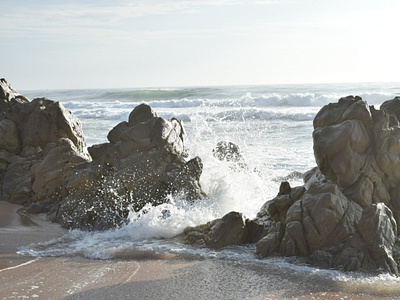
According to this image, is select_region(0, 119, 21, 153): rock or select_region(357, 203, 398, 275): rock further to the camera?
select_region(0, 119, 21, 153): rock

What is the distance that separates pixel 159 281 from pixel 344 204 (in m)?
2.27

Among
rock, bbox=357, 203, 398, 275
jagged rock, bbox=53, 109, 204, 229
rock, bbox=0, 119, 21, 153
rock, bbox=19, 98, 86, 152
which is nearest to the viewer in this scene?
rock, bbox=357, 203, 398, 275

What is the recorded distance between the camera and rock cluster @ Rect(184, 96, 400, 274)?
518 cm

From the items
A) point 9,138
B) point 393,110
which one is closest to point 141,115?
point 9,138

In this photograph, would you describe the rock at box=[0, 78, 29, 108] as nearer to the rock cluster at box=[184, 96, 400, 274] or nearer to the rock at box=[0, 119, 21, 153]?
the rock at box=[0, 119, 21, 153]

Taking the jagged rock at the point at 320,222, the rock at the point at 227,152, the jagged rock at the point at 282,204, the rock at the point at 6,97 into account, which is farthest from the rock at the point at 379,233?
the rock at the point at 6,97

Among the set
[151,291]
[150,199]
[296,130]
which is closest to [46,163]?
[150,199]

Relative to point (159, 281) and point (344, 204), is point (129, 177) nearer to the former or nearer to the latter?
point (159, 281)

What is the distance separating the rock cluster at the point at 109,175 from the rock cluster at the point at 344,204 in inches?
57.6

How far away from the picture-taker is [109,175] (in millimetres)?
7938

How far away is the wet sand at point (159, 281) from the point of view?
14.8 ft

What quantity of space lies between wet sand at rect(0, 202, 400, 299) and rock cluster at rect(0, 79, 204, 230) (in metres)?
→ 1.77

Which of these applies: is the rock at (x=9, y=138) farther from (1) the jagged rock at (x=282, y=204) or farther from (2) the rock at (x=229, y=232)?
(1) the jagged rock at (x=282, y=204)

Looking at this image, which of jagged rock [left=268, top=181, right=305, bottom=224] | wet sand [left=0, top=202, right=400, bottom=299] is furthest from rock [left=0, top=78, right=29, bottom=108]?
jagged rock [left=268, top=181, right=305, bottom=224]
